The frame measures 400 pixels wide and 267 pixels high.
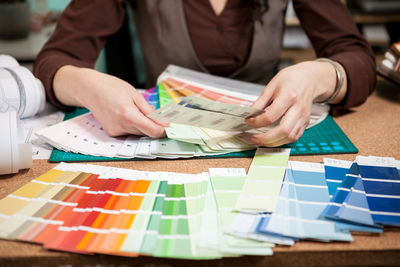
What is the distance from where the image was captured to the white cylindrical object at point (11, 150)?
0.63 m

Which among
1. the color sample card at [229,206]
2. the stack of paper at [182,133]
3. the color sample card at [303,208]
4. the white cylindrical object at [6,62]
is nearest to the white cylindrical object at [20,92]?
the white cylindrical object at [6,62]

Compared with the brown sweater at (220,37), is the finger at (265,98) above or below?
below

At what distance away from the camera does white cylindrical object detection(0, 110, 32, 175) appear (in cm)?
63

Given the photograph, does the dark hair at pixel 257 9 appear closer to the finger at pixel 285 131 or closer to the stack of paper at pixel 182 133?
the stack of paper at pixel 182 133

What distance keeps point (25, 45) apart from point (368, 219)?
1913 mm

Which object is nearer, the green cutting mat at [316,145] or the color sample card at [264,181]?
the color sample card at [264,181]

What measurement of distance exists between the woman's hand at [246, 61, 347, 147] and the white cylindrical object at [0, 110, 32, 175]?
0.40 m

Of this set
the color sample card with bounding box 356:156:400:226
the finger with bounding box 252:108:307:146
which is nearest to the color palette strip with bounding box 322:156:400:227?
the color sample card with bounding box 356:156:400:226

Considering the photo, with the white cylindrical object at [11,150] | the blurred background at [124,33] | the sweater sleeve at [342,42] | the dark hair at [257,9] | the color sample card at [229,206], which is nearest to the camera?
the color sample card at [229,206]

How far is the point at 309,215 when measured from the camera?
0.52 metres

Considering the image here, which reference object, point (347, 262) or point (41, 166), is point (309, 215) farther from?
point (41, 166)

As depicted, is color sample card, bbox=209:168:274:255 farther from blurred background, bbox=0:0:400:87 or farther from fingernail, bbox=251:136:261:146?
blurred background, bbox=0:0:400:87

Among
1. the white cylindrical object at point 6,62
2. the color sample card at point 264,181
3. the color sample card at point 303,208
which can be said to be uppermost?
the white cylindrical object at point 6,62

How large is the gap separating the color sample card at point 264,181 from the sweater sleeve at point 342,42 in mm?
316
